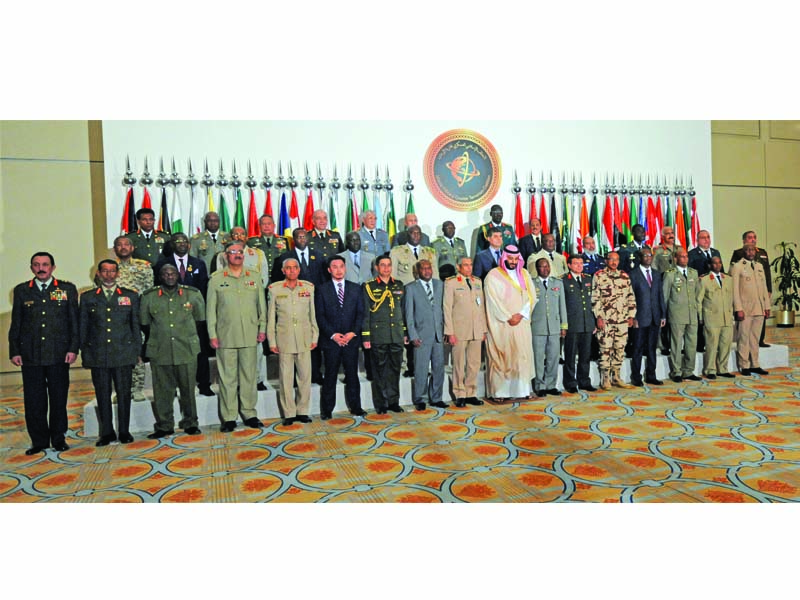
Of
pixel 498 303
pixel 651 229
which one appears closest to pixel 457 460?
pixel 498 303

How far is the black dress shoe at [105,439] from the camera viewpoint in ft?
13.9

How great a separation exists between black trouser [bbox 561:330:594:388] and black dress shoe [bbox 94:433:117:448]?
4057mm

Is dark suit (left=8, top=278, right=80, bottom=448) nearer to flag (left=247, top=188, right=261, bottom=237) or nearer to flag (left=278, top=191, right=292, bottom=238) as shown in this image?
flag (left=247, top=188, right=261, bottom=237)

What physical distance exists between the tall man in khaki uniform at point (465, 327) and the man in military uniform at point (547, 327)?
0.59m

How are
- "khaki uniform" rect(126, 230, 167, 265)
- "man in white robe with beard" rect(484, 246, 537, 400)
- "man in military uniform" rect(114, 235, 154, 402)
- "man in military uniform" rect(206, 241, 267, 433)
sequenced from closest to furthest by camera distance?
"man in military uniform" rect(206, 241, 267, 433), "man in military uniform" rect(114, 235, 154, 402), "khaki uniform" rect(126, 230, 167, 265), "man in white robe with beard" rect(484, 246, 537, 400)

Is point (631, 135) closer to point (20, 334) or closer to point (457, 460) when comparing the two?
point (457, 460)

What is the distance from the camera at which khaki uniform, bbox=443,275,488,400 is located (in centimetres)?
522

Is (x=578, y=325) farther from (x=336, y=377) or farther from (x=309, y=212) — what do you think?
(x=309, y=212)

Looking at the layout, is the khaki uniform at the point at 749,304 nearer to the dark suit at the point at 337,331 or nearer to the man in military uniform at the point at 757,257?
the man in military uniform at the point at 757,257

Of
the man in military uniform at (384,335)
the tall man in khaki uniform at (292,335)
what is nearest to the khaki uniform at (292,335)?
the tall man in khaki uniform at (292,335)

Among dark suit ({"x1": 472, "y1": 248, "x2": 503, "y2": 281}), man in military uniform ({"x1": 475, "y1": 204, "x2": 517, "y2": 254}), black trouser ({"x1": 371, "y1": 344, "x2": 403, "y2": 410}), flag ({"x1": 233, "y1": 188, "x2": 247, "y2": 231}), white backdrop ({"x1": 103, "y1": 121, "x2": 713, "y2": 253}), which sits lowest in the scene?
black trouser ({"x1": 371, "y1": 344, "x2": 403, "y2": 410})

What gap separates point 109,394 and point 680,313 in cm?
544

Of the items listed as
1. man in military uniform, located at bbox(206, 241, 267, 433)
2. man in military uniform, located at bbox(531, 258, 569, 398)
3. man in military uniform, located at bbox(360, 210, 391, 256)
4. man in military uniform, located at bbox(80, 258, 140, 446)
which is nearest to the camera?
man in military uniform, located at bbox(80, 258, 140, 446)

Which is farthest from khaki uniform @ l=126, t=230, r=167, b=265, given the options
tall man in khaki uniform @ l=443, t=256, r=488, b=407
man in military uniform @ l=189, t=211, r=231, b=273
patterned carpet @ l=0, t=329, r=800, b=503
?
tall man in khaki uniform @ l=443, t=256, r=488, b=407
